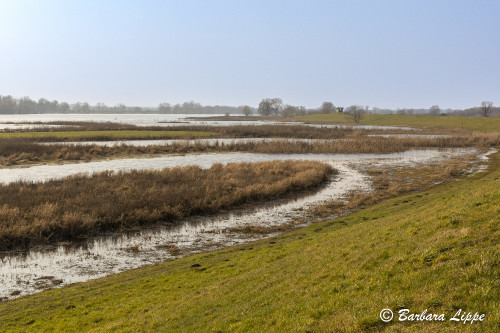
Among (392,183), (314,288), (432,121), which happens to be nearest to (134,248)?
(314,288)

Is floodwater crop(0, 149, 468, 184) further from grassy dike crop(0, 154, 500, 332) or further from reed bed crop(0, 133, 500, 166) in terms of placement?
grassy dike crop(0, 154, 500, 332)

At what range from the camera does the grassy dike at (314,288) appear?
7.62 m

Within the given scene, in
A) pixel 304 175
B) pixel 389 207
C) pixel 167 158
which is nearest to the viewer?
pixel 389 207

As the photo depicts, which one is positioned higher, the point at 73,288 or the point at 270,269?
the point at 270,269

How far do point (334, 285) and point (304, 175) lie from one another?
2941 centimetres

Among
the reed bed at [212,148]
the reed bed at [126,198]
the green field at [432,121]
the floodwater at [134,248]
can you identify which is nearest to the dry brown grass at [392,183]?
the floodwater at [134,248]

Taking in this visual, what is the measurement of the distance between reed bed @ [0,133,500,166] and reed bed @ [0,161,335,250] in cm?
2080

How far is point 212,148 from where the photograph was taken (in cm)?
6906

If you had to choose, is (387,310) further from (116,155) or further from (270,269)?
(116,155)

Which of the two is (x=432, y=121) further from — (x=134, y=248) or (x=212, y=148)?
(x=134, y=248)

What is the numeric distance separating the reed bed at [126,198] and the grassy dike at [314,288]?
798 centimetres

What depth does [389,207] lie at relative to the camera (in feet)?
84.4

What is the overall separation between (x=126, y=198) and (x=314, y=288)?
829 inches

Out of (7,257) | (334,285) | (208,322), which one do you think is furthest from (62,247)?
(334,285)
